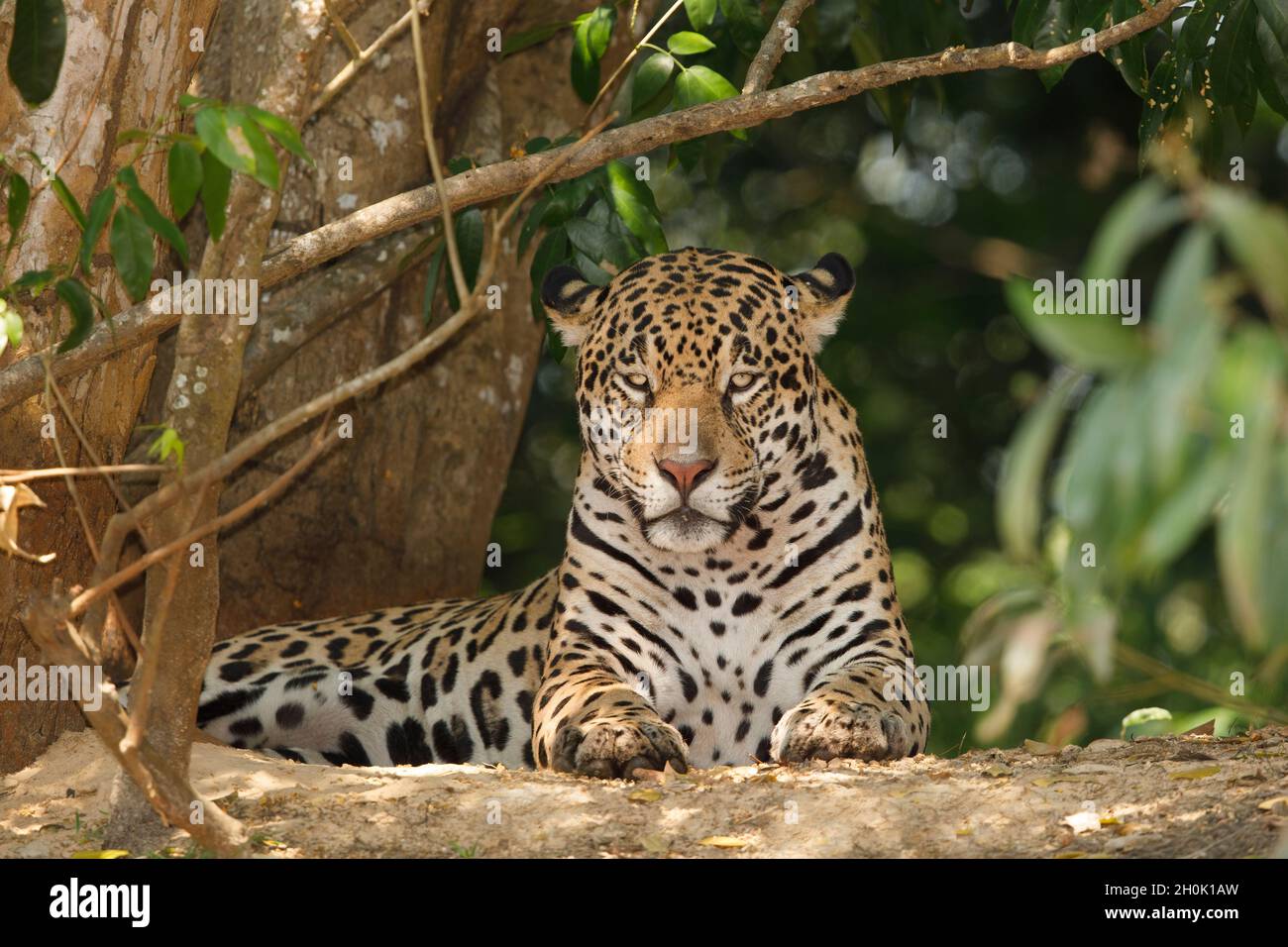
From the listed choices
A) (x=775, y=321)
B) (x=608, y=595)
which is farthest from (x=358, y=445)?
(x=775, y=321)

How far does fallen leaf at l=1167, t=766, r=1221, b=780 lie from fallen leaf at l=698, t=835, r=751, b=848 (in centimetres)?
149

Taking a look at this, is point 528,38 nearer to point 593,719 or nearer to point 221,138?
point 593,719

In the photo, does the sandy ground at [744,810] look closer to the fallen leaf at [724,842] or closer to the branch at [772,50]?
the fallen leaf at [724,842]

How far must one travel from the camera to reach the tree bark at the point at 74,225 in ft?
19.3

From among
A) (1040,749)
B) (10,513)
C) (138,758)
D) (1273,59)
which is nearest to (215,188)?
(10,513)

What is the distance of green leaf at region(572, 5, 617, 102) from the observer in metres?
6.82

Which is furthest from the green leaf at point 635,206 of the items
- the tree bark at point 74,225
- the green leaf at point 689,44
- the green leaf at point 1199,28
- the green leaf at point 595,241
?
the green leaf at point 1199,28

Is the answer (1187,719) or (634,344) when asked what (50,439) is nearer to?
(634,344)

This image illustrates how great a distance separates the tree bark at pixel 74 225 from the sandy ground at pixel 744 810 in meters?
0.66

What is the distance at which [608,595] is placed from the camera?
285 inches

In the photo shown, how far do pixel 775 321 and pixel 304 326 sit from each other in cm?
235

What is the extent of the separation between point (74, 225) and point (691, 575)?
9.52 feet

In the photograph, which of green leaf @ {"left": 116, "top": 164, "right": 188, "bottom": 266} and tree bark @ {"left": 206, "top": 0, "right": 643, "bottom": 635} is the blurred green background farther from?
green leaf @ {"left": 116, "top": 164, "right": 188, "bottom": 266}

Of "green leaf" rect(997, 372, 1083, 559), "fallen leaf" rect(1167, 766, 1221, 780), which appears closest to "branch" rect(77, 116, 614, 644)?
"green leaf" rect(997, 372, 1083, 559)
